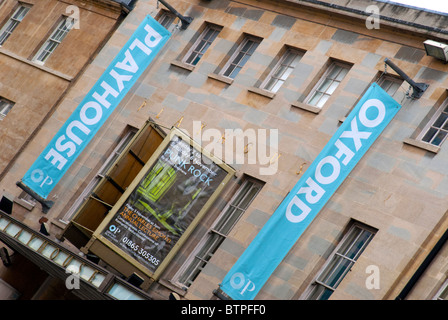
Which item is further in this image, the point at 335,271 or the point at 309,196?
the point at 335,271

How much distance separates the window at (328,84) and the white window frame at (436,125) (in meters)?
3.52

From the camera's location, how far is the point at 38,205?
30.6 metres

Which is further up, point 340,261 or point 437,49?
point 437,49

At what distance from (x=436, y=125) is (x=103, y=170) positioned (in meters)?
11.8

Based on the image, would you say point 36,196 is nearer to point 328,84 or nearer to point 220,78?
point 220,78

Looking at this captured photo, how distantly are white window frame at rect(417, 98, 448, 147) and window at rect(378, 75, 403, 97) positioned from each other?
1665 millimetres

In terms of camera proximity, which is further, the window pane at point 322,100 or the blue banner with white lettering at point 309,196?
the window pane at point 322,100

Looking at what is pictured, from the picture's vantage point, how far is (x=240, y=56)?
1171 inches

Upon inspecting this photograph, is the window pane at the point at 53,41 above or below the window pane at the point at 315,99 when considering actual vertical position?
below

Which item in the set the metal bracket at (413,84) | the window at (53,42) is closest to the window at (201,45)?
the window at (53,42)

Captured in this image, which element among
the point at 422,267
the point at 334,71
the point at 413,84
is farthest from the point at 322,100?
the point at 422,267

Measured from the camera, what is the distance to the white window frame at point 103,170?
30.3m

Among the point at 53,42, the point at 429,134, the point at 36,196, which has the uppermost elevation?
the point at 429,134

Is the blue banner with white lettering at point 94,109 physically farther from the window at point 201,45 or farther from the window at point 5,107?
the window at point 5,107
